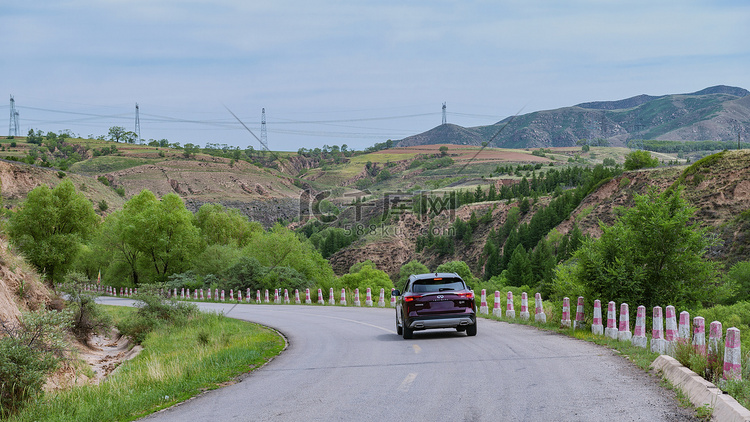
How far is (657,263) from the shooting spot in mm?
17391

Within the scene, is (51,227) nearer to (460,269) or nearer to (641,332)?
(641,332)

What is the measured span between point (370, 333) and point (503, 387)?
9893 millimetres

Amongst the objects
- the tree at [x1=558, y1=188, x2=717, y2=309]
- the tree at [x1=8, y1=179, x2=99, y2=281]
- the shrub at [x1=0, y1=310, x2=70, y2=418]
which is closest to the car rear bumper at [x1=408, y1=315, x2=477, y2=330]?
the tree at [x1=558, y1=188, x2=717, y2=309]

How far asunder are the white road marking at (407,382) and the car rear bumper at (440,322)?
17.3 ft

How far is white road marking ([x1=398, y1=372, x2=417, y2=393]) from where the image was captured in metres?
8.92

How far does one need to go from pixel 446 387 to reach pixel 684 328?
5448mm

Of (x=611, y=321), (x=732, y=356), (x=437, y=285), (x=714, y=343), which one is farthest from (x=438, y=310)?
(x=732, y=356)

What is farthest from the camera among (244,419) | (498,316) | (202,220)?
(202,220)

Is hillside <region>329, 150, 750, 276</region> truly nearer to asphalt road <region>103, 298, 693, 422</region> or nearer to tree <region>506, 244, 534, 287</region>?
asphalt road <region>103, 298, 693, 422</region>

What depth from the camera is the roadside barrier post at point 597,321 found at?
15.4 metres

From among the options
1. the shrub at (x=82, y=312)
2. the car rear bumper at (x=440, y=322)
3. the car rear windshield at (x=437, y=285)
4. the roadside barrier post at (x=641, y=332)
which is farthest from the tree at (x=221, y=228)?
the roadside barrier post at (x=641, y=332)

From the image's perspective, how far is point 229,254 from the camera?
A: 5791 cm

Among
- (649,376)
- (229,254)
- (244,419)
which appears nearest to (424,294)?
(649,376)

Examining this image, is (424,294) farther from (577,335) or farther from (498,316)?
(498,316)
